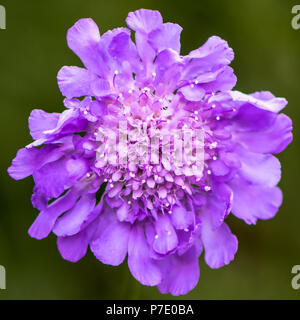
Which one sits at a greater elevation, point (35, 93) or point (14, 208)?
point (35, 93)

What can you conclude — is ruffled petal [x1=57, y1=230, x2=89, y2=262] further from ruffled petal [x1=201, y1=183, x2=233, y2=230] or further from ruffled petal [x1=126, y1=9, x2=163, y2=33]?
ruffled petal [x1=126, y1=9, x2=163, y2=33]

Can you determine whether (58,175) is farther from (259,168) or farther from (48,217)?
(259,168)

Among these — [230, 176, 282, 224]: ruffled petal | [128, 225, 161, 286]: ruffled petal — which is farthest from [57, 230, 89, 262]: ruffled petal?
[230, 176, 282, 224]: ruffled petal

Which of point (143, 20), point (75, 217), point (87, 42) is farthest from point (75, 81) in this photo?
point (75, 217)

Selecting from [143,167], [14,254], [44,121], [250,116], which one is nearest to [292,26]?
[250,116]

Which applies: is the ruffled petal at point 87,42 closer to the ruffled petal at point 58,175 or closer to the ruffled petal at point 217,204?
the ruffled petal at point 58,175

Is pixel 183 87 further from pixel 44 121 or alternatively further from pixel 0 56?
pixel 0 56

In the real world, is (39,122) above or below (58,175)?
above
